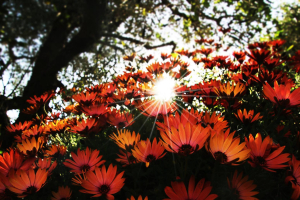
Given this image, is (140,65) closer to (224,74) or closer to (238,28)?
(224,74)

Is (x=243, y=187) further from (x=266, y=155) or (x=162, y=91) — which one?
(x=162, y=91)

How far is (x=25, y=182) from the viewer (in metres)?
0.71

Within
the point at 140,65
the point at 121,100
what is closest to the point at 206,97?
the point at 121,100

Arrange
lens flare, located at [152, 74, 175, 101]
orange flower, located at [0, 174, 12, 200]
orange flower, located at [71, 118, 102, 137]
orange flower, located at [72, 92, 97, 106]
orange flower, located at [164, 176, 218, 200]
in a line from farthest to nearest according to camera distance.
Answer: lens flare, located at [152, 74, 175, 101]
orange flower, located at [72, 92, 97, 106]
orange flower, located at [71, 118, 102, 137]
orange flower, located at [0, 174, 12, 200]
orange flower, located at [164, 176, 218, 200]

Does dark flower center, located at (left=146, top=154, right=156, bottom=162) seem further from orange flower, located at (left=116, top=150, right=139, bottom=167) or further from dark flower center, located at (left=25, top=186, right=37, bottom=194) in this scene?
dark flower center, located at (left=25, top=186, right=37, bottom=194)

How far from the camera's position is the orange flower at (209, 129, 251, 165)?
639 millimetres

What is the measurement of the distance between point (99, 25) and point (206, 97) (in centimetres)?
465

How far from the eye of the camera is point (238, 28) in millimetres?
4828

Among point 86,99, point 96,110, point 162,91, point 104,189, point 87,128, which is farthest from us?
point 162,91

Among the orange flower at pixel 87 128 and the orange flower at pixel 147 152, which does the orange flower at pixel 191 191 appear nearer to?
the orange flower at pixel 147 152

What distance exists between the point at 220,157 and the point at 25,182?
63 centimetres

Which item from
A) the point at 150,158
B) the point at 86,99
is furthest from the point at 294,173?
the point at 86,99

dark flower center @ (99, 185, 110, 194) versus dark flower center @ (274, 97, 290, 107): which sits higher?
dark flower center @ (274, 97, 290, 107)

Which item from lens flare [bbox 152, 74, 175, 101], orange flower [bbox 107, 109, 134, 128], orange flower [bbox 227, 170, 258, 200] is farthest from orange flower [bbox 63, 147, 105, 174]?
lens flare [bbox 152, 74, 175, 101]
